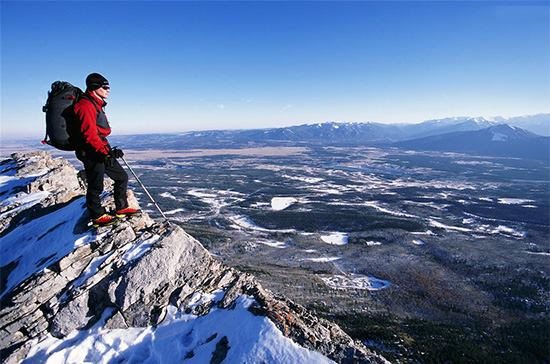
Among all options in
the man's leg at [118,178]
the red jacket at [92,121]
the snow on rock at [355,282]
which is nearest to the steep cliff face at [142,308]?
the man's leg at [118,178]

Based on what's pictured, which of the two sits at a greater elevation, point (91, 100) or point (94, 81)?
point (94, 81)

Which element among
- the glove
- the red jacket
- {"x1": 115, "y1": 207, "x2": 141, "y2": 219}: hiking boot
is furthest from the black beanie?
{"x1": 115, "y1": 207, "x2": 141, "y2": 219}: hiking boot

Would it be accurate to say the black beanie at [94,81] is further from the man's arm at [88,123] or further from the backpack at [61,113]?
the man's arm at [88,123]

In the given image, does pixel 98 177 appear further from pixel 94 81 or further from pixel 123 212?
pixel 94 81

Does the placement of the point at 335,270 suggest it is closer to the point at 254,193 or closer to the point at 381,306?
the point at 381,306

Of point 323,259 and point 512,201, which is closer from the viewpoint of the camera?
point 323,259

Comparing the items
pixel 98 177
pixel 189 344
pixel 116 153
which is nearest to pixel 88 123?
pixel 116 153
